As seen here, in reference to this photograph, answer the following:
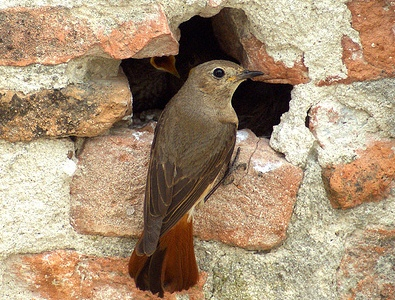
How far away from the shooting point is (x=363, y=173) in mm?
1736

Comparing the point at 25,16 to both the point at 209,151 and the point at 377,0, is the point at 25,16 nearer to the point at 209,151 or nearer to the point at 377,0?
the point at 209,151

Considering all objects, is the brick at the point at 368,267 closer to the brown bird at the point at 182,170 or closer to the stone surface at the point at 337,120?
the stone surface at the point at 337,120

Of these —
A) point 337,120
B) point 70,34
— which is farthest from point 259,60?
point 70,34

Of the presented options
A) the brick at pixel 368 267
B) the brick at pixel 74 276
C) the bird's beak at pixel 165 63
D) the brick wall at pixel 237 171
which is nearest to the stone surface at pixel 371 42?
the brick wall at pixel 237 171

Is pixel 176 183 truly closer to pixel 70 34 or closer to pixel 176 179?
pixel 176 179

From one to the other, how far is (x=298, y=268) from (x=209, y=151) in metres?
0.48

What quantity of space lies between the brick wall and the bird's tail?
0.16 ft

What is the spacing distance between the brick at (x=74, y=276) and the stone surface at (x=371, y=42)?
74 centimetres

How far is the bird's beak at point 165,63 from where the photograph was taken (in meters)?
2.81

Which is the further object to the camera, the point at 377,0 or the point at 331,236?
the point at 331,236

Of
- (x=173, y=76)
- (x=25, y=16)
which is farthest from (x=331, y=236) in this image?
(x=173, y=76)

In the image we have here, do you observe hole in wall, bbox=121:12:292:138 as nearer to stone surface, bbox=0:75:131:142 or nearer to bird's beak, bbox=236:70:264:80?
bird's beak, bbox=236:70:264:80

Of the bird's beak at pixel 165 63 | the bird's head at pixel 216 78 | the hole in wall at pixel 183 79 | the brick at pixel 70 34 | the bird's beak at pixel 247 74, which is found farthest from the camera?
the bird's beak at pixel 165 63

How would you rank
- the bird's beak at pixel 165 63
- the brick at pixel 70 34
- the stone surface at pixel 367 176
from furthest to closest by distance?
the bird's beak at pixel 165 63 → the stone surface at pixel 367 176 → the brick at pixel 70 34
